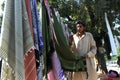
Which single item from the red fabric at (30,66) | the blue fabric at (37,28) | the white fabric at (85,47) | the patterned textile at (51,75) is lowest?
the patterned textile at (51,75)

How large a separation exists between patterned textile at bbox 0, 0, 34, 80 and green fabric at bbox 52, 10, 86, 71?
1.41 metres

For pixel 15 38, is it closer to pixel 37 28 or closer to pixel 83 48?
pixel 37 28

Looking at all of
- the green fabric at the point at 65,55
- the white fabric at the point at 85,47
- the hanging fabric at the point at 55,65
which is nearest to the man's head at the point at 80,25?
the white fabric at the point at 85,47

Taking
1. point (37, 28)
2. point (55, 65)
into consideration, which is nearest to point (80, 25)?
point (55, 65)

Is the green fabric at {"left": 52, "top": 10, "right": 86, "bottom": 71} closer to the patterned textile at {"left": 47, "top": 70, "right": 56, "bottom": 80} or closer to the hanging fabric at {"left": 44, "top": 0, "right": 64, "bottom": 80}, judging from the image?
the hanging fabric at {"left": 44, "top": 0, "right": 64, "bottom": 80}

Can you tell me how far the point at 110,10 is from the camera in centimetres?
1556

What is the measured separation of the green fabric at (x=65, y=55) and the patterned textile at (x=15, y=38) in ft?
4.62

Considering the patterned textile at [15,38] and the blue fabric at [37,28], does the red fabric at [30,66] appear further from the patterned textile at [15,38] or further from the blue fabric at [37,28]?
the blue fabric at [37,28]

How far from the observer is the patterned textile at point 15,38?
415cm

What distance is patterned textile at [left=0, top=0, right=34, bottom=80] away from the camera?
163 inches

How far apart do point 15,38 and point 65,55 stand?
1843 mm

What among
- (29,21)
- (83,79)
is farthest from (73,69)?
(29,21)

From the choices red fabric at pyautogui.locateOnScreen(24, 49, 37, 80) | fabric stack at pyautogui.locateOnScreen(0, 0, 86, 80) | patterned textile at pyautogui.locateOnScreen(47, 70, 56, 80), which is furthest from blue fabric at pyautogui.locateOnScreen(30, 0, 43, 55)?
patterned textile at pyautogui.locateOnScreen(47, 70, 56, 80)

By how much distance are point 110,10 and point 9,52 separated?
464 inches
